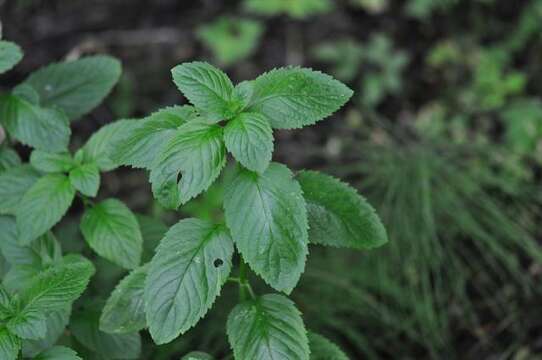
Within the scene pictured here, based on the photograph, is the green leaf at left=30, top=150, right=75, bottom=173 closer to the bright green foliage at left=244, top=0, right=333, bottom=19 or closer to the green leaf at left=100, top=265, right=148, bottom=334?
the green leaf at left=100, top=265, right=148, bottom=334

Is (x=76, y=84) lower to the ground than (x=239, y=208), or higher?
lower

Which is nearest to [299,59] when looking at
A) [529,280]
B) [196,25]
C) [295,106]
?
[196,25]

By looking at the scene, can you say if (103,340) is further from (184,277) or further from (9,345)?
(184,277)

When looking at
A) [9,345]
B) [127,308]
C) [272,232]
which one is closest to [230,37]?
[127,308]

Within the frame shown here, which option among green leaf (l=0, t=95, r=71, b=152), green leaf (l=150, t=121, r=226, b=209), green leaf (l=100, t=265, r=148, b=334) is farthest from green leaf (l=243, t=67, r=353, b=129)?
green leaf (l=0, t=95, r=71, b=152)

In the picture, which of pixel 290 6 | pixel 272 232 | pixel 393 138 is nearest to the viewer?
pixel 272 232
